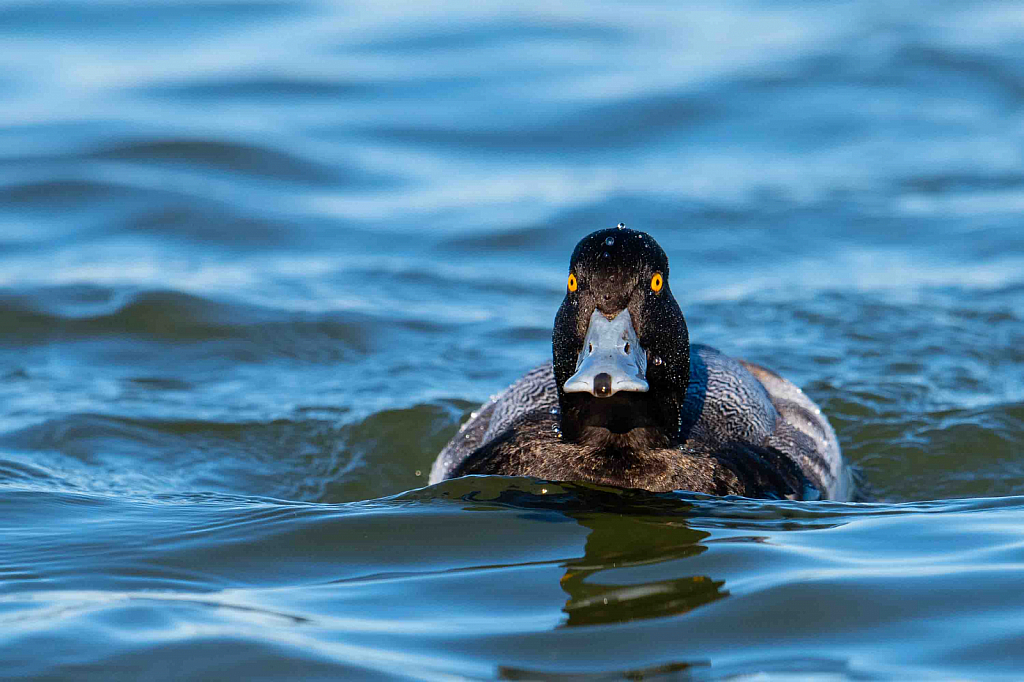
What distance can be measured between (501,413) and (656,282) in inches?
79.9

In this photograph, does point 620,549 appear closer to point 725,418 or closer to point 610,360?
point 610,360

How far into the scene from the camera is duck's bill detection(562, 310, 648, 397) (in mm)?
6078

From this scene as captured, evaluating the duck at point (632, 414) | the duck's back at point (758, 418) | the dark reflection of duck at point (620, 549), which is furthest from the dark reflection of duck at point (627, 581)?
the duck's back at point (758, 418)

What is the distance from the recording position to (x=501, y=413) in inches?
334

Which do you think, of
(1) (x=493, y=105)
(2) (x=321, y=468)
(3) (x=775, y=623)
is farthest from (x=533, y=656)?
(1) (x=493, y=105)

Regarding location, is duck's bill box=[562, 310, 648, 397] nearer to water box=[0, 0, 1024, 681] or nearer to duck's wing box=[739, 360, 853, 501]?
water box=[0, 0, 1024, 681]

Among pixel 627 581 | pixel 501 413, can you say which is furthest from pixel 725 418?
pixel 627 581

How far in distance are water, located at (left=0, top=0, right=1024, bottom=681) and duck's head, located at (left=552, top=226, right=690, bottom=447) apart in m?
0.45

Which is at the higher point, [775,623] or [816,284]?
[816,284]

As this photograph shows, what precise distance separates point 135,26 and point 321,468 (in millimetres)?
12021

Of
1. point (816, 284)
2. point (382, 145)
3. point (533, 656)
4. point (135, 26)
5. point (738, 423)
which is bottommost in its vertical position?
point (533, 656)

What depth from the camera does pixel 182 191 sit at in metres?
15.2

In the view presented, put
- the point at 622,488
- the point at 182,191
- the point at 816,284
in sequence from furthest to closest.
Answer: the point at 182,191 < the point at 816,284 < the point at 622,488

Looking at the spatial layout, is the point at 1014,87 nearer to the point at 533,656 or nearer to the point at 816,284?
the point at 816,284
